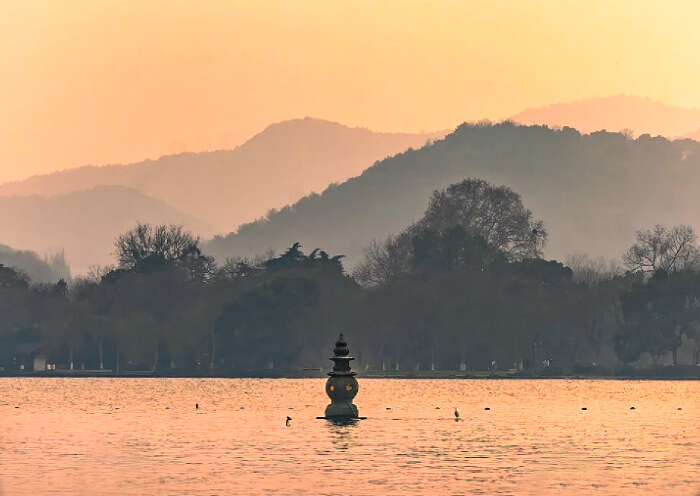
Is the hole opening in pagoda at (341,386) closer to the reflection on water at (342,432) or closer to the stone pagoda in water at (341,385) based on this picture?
the stone pagoda in water at (341,385)

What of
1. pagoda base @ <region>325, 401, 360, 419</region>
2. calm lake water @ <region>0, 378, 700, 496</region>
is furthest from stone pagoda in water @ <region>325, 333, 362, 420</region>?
calm lake water @ <region>0, 378, 700, 496</region>

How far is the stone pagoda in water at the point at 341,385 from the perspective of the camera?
8431 cm

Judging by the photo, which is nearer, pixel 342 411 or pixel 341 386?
pixel 341 386

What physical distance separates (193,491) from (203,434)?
28769mm

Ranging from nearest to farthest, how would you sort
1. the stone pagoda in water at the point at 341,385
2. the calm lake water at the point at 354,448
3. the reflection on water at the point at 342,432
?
the calm lake water at the point at 354,448 < the reflection on water at the point at 342,432 < the stone pagoda in water at the point at 341,385

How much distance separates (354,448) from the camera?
216 feet

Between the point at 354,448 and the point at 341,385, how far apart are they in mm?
19782

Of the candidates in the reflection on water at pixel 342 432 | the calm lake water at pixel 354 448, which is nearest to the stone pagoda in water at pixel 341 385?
the reflection on water at pixel 342 432

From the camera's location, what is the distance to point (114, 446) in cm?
6831

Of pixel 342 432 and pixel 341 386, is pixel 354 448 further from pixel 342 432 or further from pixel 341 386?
pixel 341 386

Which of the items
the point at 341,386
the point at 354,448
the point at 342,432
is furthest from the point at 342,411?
the point at 354,448

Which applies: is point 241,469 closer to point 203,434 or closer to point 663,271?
point 203,434

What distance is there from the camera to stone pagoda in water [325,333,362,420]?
277 ft

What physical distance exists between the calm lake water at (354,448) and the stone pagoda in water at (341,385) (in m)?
1.39
